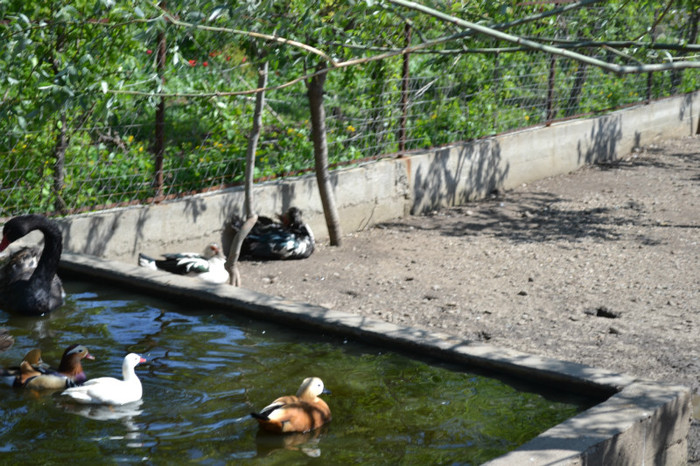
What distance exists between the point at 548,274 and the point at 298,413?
185 inches

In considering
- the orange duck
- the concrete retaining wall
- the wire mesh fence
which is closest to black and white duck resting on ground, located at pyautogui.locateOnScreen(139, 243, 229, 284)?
the concrete retaining wall

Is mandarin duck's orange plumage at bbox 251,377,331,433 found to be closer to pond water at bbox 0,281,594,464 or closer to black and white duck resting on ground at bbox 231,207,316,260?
pond water at bbox 0,281,594,464

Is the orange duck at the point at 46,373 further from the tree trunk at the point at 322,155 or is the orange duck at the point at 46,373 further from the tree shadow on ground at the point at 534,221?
the tree shadow on ground at the point at 534,221

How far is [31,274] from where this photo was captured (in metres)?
6.50

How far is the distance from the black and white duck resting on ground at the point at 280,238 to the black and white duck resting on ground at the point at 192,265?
0.85m

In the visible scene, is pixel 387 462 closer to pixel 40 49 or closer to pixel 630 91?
pixel 40 49

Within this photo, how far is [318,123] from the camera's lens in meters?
9.23

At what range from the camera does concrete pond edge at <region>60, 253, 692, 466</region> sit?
12.8 feet

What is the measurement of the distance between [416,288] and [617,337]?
2.04 meters

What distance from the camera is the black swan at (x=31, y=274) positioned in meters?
6.20

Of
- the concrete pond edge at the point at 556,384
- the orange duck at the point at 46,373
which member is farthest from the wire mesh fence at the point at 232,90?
the concrete pond edge at the point at 556,384

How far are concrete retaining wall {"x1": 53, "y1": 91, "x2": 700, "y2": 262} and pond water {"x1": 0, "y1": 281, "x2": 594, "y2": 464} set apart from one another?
240 cm

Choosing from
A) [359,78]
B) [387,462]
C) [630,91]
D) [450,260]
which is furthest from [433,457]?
[630,91]

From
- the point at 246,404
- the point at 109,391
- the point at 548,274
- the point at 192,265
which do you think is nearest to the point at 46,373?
the point at 109,391
